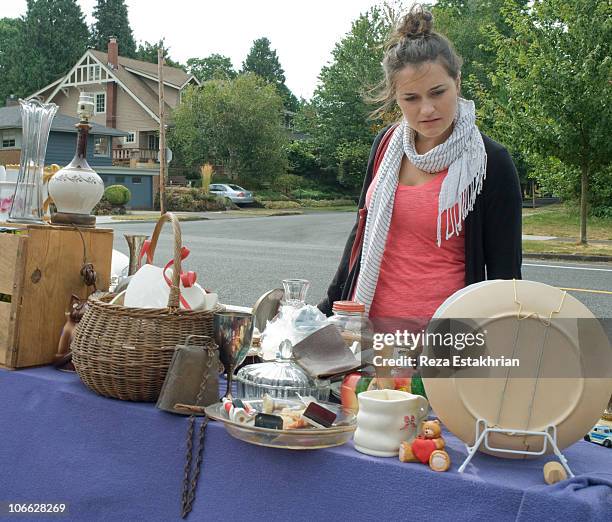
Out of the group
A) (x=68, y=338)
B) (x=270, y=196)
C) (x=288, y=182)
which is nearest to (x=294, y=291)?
(x=68, y=338)

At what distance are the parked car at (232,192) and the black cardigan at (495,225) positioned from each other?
31463 millimetres

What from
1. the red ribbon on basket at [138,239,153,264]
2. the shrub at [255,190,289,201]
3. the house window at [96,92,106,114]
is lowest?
the red ribbon on basket at [138,239,153,264]

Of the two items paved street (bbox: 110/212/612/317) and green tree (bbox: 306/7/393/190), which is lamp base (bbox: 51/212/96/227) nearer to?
paved street (bbox: 110/212/612/317)

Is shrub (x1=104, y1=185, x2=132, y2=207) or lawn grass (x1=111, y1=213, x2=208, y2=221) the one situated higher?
shrub (x1=104, y1=185, x2=132, y2=207)

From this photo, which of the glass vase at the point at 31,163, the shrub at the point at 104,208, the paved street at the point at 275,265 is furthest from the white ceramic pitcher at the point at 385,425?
the shrub at the point at 104,208

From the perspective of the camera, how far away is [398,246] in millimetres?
2215

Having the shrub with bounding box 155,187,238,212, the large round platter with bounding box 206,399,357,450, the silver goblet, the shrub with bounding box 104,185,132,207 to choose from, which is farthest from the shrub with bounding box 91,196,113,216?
the large round platter with bounding box 206,399,357,450

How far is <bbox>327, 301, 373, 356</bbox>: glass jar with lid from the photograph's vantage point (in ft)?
6.01

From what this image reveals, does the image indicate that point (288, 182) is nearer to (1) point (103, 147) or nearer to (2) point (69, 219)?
(1) point (103, 147)

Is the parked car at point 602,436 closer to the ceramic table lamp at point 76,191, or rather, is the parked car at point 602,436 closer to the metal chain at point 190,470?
the metal chain at point 190,470

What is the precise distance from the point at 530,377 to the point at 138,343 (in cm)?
98

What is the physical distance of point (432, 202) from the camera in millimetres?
2168

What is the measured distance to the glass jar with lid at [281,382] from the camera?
5.47 ft

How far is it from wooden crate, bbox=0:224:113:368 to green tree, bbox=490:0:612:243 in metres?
13.8
